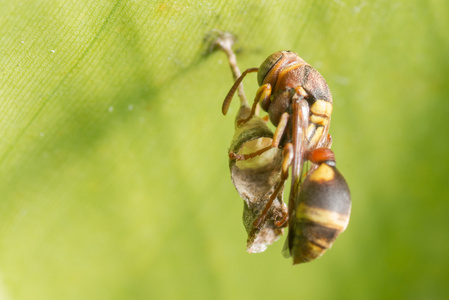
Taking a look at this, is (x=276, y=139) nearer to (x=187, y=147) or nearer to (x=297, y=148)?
(x=297, y=148)

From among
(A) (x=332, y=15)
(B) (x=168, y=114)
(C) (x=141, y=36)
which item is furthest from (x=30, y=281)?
(A) (x=332, y=15)

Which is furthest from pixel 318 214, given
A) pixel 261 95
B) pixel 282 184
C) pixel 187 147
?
pixel 187 147

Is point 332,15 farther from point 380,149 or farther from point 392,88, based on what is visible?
point 380,149

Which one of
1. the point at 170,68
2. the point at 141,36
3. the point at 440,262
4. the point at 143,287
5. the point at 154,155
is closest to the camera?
the point at 141,36

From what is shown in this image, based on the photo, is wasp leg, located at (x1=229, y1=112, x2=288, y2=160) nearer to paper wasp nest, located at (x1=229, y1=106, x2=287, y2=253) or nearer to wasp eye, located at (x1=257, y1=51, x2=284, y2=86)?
paper wasp nest, located at (x1=229, y1=106, x2=287, y2=253)

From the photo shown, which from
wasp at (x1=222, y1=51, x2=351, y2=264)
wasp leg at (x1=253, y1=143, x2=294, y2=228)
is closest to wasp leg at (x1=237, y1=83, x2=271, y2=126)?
wasp at (x1=222, y1=51, x2=351, y2=264)

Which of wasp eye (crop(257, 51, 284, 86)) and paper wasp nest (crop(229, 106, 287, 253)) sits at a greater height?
wasp eye (crop(257, 51, 284, 86))
